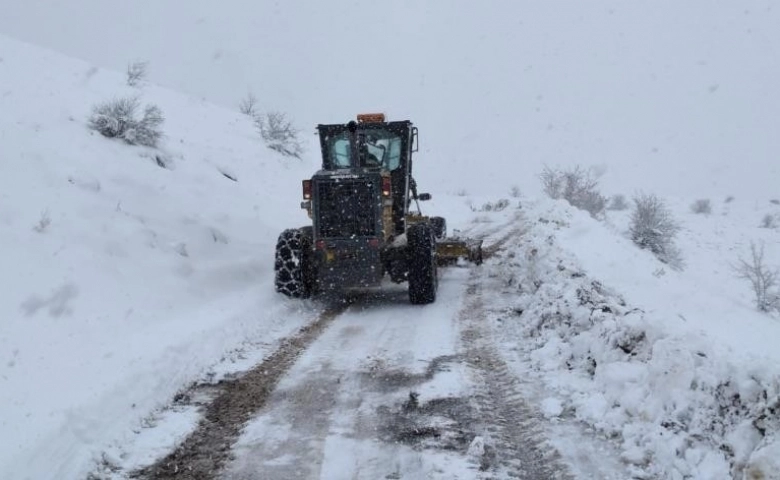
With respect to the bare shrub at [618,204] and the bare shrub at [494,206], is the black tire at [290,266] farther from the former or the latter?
the bare shrub at [618,204]

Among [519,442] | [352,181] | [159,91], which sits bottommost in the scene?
[519,442]

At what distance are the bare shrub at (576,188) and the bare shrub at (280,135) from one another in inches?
452

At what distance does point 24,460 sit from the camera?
3910 millimetres

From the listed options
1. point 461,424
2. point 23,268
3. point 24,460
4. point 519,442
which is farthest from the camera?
point 23,268

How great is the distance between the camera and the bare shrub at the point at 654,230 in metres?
19.6

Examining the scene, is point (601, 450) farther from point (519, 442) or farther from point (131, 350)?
point (131, 350)

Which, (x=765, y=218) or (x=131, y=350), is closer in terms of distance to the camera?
(x=131, y=350)

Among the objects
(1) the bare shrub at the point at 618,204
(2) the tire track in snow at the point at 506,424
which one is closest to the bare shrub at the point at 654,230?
(1) the bare shrub at the point at 618,204

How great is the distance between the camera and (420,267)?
9148 mm

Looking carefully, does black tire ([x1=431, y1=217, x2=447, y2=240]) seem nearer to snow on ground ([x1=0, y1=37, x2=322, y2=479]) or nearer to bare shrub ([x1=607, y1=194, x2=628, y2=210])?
snow on ground ([x1=0, y1=37, x2=322, y2=479])

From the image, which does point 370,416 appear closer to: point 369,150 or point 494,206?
point 369,150

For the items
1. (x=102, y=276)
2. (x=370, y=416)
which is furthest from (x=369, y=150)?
(x=370, y=416)

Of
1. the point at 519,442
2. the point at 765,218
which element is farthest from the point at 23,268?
the point at 765,218

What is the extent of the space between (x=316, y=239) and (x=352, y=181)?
94cm
